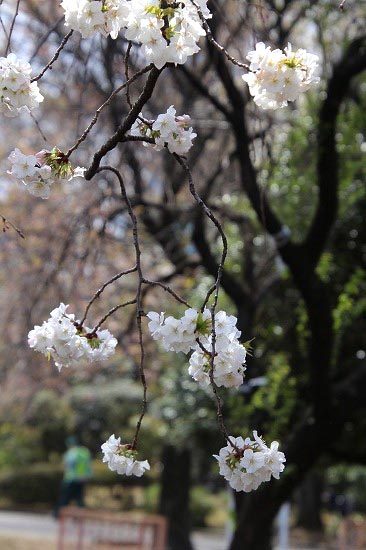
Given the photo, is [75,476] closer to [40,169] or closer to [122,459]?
[122,459]

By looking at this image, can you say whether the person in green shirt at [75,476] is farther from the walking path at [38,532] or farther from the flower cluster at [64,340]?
the flower cluster at [64,340]

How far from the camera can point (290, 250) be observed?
21.1 feet

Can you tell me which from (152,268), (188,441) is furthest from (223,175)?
(188,441)

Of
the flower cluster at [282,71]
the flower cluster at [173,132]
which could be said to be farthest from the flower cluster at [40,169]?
the flower cluster at [282,71]

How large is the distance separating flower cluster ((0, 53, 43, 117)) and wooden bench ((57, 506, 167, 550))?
22.6 ft

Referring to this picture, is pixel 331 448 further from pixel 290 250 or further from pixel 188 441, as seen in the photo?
pixel 188 441

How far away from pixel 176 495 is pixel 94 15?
1162cm

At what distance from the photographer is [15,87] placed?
2746 millimetres

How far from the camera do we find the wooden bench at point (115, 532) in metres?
9.18

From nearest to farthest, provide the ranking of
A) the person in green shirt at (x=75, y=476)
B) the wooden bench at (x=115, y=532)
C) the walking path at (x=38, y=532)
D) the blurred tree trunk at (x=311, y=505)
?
the wooden bench at (x=115, y=532) → the walking path at (x=38, y=532) → the person in green shirt at (x=75, y=476) → the blurred tree trunk at (x=311, y=505)

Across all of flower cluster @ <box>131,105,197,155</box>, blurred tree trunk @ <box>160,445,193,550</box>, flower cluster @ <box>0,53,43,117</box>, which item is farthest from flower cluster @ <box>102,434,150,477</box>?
blurred tree trunk @ <box>160,445,193,550</box>

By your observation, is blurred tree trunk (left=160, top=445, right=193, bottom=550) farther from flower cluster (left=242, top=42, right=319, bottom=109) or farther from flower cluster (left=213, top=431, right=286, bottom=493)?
flower cluster (left=242, top=42, right=319, bottom=109)

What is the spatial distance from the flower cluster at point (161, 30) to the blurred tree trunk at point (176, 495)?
1115cm

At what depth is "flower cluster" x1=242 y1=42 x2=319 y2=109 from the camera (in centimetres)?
263
